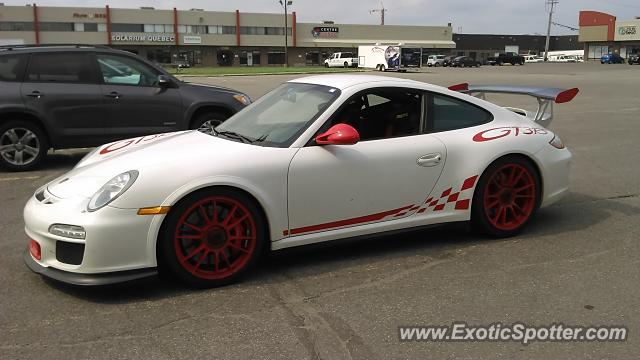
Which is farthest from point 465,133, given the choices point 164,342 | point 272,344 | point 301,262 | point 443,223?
point 164,342

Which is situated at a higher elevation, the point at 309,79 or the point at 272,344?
the point at 309,79

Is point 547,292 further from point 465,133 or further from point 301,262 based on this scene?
point 301,262

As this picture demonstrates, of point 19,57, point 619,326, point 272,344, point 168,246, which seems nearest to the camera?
point 272,344

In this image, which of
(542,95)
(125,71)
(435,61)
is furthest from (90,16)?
(542,95)

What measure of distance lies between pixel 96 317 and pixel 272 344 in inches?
44.4

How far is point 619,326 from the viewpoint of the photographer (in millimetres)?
3250

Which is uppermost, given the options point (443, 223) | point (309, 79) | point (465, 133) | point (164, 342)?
point (309, 79)

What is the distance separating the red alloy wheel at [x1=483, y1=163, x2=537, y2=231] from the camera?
4707 millimetres

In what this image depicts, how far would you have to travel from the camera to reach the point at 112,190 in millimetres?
3553

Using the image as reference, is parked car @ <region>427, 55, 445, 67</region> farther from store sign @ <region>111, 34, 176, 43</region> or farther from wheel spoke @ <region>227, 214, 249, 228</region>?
wheel spoke @ <region>227, 214, 249, 228</region>

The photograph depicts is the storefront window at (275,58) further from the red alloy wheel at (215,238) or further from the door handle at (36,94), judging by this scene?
the red alloy wheel at (215,238)

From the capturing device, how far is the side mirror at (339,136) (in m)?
3.90

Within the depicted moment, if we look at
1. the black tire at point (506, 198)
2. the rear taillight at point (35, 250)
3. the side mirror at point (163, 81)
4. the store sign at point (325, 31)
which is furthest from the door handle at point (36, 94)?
the store sign at point (325, 31)

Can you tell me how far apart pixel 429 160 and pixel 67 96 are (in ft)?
18.3
